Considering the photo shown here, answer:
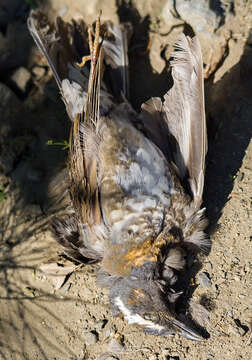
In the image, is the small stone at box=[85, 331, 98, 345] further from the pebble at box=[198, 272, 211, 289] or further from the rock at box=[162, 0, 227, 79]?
the rock at box=[162, 0, 227, 79]

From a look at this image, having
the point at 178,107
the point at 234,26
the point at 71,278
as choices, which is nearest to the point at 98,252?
the point at 71,278

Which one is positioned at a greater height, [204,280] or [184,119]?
[184,119]

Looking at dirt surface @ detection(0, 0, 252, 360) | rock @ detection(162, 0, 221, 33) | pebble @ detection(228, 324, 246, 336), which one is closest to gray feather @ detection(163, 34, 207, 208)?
dirt surface @ detection(0, 0, 252, 360)

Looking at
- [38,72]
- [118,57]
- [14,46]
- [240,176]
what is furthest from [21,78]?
[240,176]

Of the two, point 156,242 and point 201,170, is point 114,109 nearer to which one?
point 201,170

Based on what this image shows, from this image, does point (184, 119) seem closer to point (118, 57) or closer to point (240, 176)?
point (240, 176)
